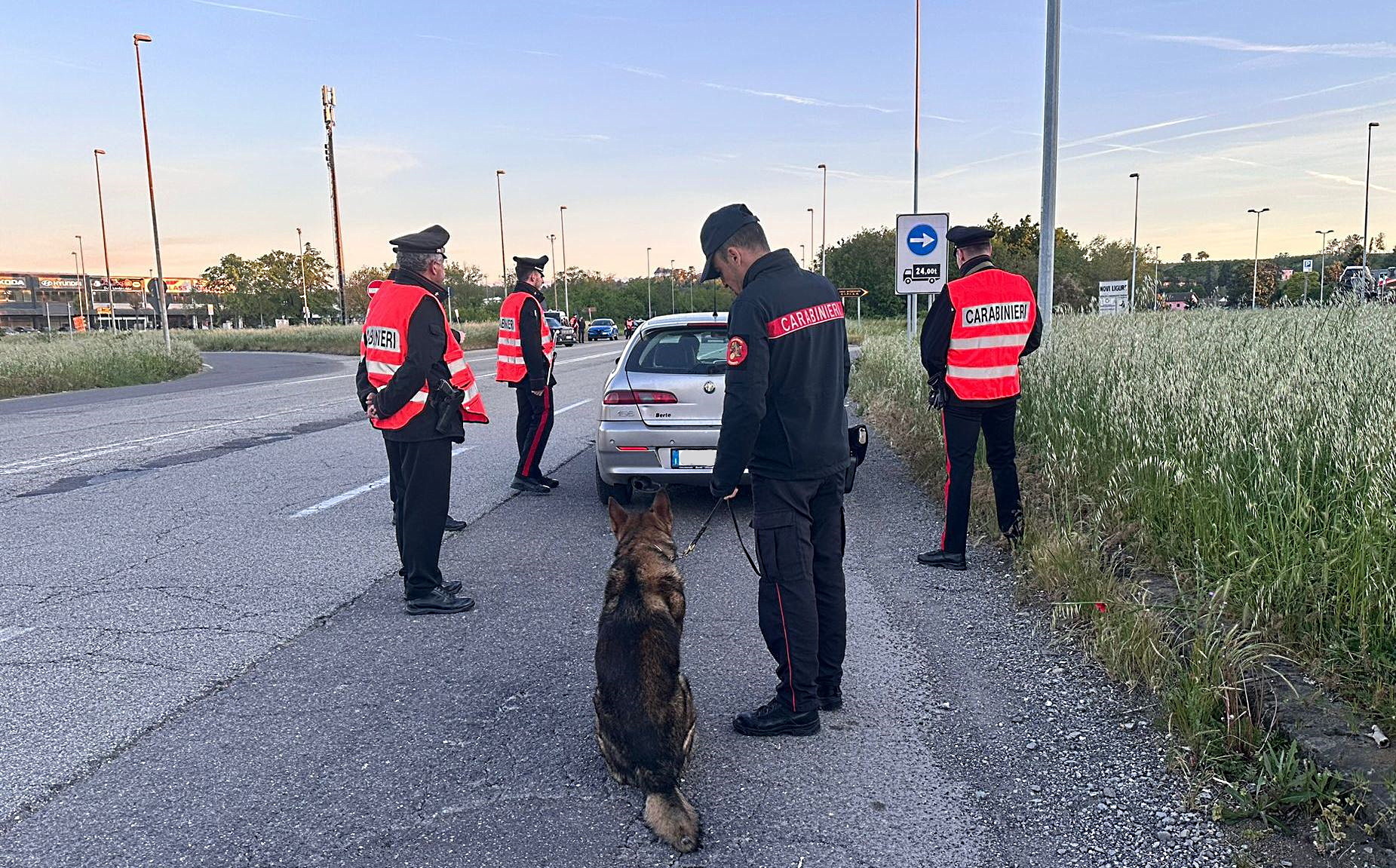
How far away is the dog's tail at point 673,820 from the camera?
2.66 metres

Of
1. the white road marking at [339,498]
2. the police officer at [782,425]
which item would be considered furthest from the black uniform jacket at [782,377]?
the white road marking at [339,498]

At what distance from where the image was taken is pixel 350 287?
110 m

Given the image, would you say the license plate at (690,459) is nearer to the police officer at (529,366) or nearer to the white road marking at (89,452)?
the police officer at (529,366)

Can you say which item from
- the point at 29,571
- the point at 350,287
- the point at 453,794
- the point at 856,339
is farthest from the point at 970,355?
the point at 350,287

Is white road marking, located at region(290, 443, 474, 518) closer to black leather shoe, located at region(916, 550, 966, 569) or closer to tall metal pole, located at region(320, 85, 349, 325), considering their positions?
black leather shoe, located at region(916, 550, 966, 569)

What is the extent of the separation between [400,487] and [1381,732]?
15.2ft

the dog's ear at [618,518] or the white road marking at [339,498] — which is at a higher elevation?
the dog's ear at [618,518]

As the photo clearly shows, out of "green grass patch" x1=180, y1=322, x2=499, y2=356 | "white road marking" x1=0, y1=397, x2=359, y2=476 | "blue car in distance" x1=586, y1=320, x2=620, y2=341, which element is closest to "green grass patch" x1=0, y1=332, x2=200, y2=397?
"white road marking" x1=0, y1=397, x2=359, y2=476

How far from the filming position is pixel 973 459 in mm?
5438

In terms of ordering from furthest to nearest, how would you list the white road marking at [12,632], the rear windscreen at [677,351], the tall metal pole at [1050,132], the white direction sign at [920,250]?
the white direction sign at [920,250] → the tall metal pole at [1050,132] → the rear windscreen at [677,351] → the white road marking at [12,632]

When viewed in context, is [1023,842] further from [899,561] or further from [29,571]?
[29,571]

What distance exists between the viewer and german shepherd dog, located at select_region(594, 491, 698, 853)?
275cm

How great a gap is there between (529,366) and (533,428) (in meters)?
0.66

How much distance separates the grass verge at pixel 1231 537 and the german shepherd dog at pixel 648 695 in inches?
66.1
